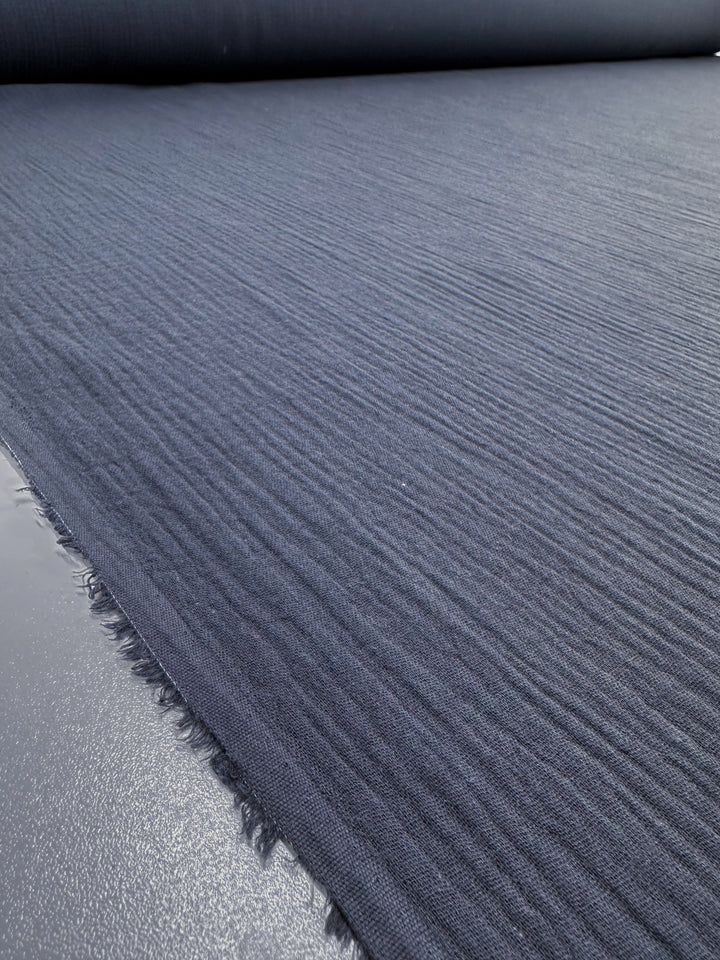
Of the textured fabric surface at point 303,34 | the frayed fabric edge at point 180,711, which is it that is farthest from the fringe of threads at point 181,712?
the textured fabric surface at point 303,34

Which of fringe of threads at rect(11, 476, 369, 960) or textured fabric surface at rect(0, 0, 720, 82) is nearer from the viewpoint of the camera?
fringe of threads at rect(11, 476, 369, 960)

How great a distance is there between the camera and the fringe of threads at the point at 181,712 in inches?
17.0

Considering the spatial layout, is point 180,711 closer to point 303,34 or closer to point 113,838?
point 113,838

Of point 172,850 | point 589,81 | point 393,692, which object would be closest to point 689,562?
point 393,692

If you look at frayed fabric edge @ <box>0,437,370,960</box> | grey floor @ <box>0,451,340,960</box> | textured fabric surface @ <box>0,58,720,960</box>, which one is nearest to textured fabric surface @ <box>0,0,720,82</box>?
textured fabric surface @ <box>0,58,720,960</box>

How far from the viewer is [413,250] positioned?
3.60ft

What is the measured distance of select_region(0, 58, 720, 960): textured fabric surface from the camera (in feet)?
1.51

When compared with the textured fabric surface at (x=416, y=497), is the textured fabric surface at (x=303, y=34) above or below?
above

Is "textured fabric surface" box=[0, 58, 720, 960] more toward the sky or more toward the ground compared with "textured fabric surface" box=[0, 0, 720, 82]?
more toward the ground

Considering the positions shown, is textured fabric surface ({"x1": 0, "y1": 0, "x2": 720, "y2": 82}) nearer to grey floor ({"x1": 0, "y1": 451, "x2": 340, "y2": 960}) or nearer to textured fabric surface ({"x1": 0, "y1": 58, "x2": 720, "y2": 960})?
textured fabric surface ({"x1": 0, "y1": 58, "x2": 720, "y2": 960})

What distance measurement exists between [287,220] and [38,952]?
933 mm

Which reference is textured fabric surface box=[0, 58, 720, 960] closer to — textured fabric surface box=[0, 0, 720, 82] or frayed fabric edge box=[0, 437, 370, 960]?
frayed fabric edge box=[0, 437, 370, 960]

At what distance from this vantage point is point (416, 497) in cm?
68

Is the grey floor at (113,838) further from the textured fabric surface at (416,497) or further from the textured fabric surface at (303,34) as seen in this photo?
the textured fabric surface at (303,34)
